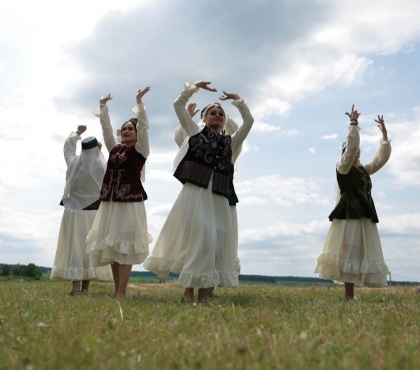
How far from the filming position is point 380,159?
8539 millimetres

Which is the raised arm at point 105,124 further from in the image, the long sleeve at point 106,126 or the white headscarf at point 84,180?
the white headscarf at point 84,180

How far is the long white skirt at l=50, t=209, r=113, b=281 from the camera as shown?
9.38 meters

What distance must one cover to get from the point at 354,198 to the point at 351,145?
2.60ft

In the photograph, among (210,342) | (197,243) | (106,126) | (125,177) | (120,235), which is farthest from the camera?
(106,126)

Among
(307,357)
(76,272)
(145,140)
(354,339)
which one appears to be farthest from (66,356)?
(76,272)

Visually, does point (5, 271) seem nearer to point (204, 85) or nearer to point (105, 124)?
point (105, 124)

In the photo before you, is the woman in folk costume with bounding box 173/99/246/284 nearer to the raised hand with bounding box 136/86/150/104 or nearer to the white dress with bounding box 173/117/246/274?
the white dress with bounding box 173/117/246/274

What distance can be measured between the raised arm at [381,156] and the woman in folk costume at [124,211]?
3355 mm

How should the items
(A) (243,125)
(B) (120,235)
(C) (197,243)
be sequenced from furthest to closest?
(B) (120,235) < (A) (243,125) < (C) (197,243)

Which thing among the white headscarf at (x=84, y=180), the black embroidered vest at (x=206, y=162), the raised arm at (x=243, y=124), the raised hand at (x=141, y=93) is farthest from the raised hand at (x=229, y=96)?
the white headscarf at (x=84, y=180)

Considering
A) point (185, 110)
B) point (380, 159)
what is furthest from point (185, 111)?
point (380, 159)

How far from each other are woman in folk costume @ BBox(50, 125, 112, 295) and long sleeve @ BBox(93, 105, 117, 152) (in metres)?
1.44

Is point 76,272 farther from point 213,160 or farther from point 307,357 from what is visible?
point 307,357

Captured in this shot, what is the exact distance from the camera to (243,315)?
170 inches
